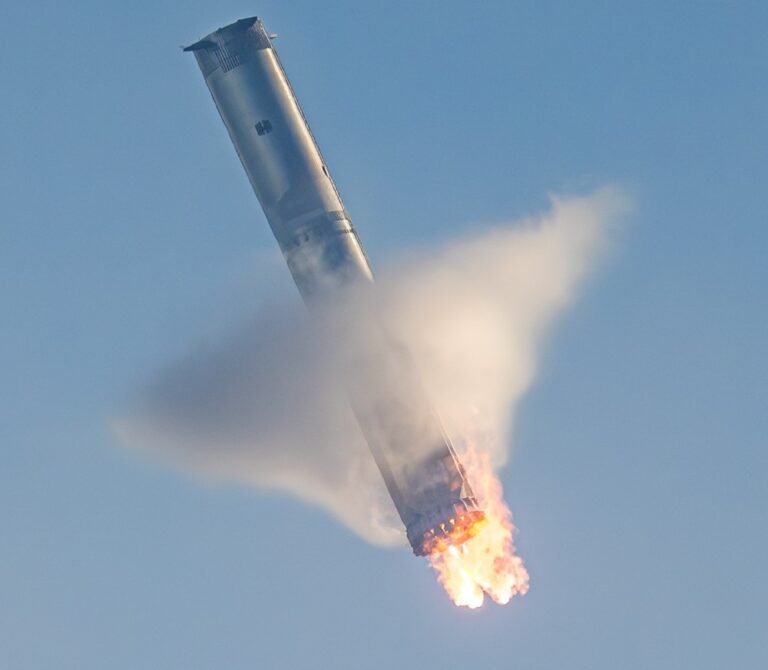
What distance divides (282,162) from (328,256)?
19.5 feet

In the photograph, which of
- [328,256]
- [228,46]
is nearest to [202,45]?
[228,46]

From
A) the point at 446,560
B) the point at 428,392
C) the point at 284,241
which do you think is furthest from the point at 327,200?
the point at 446,560

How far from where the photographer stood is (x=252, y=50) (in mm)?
146375

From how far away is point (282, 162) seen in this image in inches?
5714

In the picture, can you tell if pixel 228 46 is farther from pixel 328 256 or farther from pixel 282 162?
pixel 328 256

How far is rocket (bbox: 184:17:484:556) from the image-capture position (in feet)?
465

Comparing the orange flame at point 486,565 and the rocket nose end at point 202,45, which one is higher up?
the rocket nose end at point 202,45

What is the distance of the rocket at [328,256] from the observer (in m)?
142

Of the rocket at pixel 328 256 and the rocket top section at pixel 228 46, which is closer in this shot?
the rocket at pixel 328 256

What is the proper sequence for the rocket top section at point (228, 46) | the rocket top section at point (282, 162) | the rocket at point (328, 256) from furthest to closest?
1. the rocket top section at point (228, 46)
2. the rocket top section at point (282, 162)
3. the rocket at point (328, 256)

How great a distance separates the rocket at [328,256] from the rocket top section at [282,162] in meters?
0.06

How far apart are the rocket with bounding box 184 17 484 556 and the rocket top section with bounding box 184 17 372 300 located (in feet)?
0.19

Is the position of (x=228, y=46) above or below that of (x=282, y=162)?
above

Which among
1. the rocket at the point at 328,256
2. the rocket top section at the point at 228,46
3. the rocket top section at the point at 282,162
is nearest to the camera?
the rocket at the point at 328,256
